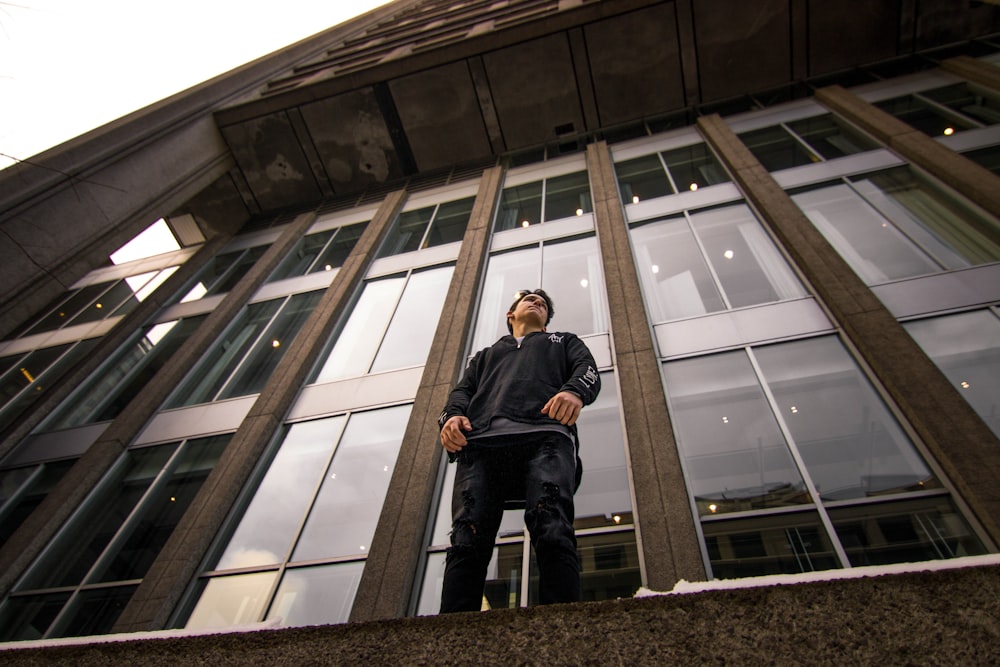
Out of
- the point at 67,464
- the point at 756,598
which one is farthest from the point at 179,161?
the point at 756,598

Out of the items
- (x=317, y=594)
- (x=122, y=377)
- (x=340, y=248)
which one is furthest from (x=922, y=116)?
(x=122, y=377)

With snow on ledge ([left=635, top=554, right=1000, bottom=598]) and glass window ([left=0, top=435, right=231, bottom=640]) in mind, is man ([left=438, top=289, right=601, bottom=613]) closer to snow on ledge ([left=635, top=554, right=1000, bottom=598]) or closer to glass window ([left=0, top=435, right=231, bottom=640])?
snow on ledge ([left=635, top=554, right=1000, bottom=598])

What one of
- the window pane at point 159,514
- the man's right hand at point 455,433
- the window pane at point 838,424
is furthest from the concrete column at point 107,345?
the window pane at point 838,424

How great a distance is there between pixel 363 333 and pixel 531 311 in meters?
7.54

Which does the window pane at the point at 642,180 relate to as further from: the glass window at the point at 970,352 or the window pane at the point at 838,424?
the glass window at the point at 970,352

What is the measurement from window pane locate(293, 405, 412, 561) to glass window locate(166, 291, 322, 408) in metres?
3.45

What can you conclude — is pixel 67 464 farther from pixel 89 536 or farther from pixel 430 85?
pixel 430 85

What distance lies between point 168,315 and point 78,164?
4.36 metres

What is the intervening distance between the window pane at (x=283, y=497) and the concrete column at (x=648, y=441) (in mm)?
4794

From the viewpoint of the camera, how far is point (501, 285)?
460 inches

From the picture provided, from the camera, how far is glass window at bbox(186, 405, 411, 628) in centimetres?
667

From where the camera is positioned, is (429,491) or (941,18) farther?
(941,18)

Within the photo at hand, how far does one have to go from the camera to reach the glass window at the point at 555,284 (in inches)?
387

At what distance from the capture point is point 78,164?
11984mm
